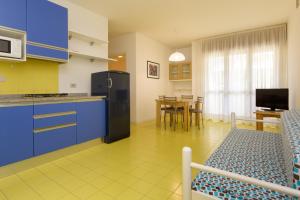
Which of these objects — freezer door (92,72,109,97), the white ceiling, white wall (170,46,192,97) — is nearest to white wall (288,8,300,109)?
the white ceiling

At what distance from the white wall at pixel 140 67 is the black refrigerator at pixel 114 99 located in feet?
4.51

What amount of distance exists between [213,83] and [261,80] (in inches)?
49.0

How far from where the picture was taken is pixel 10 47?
2.11 metres

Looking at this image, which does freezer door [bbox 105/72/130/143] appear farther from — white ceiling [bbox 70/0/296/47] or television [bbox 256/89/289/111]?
television [bbox 256/89/289/111]


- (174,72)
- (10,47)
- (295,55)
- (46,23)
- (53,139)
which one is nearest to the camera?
(10,47)

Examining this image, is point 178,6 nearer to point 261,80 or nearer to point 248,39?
point 248,39

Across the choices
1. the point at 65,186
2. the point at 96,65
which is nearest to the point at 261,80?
the point at 96,65

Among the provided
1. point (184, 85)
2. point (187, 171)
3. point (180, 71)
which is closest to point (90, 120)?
point (187, 171)

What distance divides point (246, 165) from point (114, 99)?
2.46 metres

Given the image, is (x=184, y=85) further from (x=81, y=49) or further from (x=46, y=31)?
(x=46, y=31)

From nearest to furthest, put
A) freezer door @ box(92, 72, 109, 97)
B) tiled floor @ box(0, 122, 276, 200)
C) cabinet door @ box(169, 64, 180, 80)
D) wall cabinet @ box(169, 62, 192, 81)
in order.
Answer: tiled floor @ box(0, 122, 276, 200) < freezer door @ box(92, 72, 109, 97) < wall cabinet @ box(169, 62, 192, 81) < cabinet door @ box(169, 64, 180, 80)

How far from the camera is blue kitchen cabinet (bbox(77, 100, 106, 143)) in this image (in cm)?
269

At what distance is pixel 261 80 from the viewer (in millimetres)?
4438

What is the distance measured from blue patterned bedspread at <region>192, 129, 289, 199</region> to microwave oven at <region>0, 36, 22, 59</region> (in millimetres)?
2551
